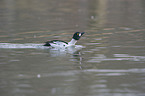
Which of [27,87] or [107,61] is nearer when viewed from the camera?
[27,87]

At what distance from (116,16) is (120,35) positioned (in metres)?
10.3

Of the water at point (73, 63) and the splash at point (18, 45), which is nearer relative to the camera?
the water at point (73, 63)

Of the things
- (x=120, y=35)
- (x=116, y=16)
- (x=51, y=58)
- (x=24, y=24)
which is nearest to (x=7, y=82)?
(x=51, y=58)

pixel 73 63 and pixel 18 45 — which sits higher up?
pixel 18 45

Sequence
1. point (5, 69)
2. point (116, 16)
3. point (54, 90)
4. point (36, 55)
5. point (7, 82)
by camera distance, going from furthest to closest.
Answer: point (116, 16) < point (36, 55) < point (5, 69) < point (7, 82) < point (54, 90)

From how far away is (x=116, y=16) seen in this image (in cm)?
2975

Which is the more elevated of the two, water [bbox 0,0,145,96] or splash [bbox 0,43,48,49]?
splash [bbox 0,43,48,49]

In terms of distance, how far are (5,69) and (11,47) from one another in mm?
4361

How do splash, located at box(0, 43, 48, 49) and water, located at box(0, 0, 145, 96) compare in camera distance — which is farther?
splash, located at box(0, 43, 48, 49)

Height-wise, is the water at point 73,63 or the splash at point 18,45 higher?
the splash at point 18,45

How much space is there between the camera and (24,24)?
80.4ft

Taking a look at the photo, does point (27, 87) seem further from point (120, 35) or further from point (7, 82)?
point (120, 35)

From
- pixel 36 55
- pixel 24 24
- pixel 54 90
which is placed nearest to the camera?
pixel 54 90

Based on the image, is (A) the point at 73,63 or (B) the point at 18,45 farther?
(B) the point at 18,45
